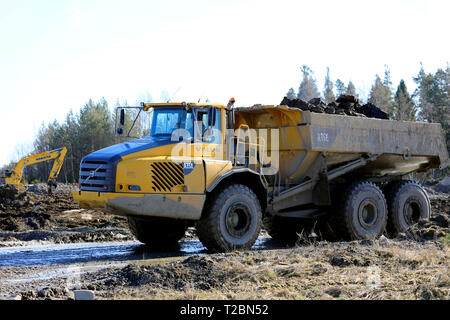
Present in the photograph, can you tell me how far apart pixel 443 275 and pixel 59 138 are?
50.8m

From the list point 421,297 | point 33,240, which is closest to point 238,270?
point 421,297

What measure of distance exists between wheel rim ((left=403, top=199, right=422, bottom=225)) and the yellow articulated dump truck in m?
0.03

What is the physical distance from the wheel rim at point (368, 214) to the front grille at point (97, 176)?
6.19 meters

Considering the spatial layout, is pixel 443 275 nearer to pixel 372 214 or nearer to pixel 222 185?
pixel 222 185

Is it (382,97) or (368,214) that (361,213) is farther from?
(382,97)

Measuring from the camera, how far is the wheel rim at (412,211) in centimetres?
1409

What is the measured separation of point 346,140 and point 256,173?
117 inches

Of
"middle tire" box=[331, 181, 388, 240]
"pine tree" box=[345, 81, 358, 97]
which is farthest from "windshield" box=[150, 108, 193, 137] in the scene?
"pine tree" box=[345, 81, 358, 97]

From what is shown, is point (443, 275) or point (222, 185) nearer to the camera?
point (443, 275)

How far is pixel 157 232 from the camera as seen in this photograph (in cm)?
1212

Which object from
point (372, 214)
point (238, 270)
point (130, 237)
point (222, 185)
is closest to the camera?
point (238, 270)

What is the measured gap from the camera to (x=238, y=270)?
24.8 feet

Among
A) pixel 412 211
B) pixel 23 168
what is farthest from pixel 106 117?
pixel 412 211

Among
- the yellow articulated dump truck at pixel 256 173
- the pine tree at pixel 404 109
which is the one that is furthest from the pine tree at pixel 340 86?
the yellow articulated dump truck at pixel 256 173
